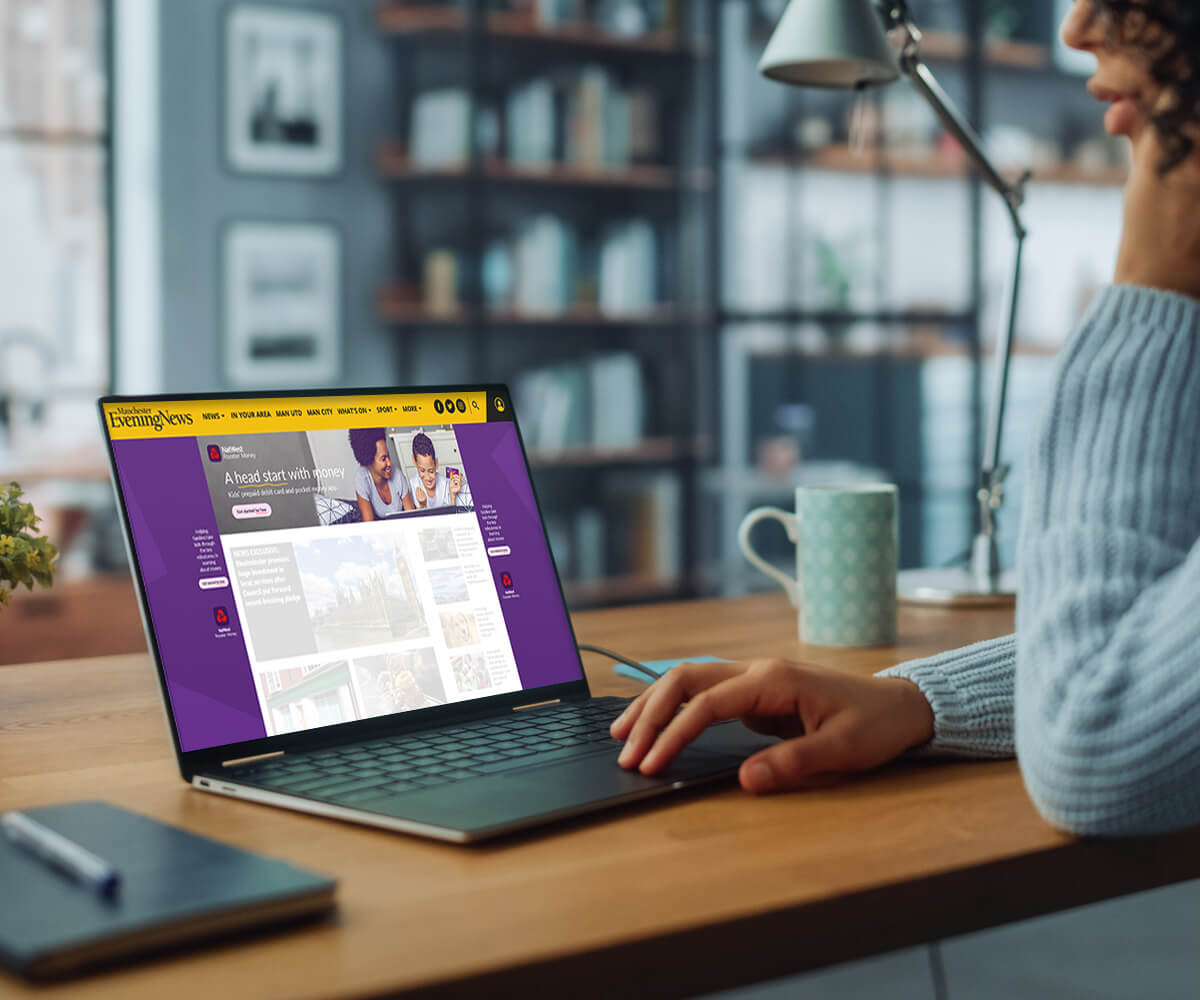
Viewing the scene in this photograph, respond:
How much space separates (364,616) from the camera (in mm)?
796

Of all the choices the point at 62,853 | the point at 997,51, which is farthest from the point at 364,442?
the point at 997,51

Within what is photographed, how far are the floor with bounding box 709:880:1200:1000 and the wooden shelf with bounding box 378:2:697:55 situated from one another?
279 centimetres

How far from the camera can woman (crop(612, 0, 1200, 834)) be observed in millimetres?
628

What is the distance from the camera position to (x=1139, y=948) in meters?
1.89

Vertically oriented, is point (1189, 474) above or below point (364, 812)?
above

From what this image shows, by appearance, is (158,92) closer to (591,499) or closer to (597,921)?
(591,499)

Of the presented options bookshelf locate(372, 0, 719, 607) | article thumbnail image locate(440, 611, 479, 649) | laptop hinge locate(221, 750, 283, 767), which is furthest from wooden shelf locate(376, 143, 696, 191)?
laptop hinge locate(221, 750, 283, 767)

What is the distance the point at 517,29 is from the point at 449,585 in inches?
125

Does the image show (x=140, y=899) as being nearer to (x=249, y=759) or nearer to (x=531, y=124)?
(x=249, y=759)

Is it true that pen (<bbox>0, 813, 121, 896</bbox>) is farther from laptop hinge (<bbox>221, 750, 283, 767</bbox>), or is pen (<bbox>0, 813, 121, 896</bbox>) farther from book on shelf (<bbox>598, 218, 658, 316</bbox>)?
book on shelf (<bbox>598, 218, 658, 316</bbox>)

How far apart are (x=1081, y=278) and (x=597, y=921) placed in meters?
4.60

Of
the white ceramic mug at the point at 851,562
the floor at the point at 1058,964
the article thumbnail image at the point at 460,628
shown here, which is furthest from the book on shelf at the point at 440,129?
the article thumbnail image at the point at 460,628

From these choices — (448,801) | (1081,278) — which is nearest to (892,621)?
(448,801)

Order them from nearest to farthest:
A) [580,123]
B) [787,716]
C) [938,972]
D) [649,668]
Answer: [787,716]
[649,668]
[938,972]
[580,123]
